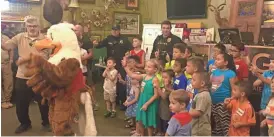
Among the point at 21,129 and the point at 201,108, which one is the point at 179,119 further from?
the point at 21,129

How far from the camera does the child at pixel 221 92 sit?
3057mm

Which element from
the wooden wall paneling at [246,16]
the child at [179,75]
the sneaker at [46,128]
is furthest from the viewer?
the wooden wall paneling at [246,16]

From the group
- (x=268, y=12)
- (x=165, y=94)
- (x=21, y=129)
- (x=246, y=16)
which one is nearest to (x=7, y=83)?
(x=21, y=129)

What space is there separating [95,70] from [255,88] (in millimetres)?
3494

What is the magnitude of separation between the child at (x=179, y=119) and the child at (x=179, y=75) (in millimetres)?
974

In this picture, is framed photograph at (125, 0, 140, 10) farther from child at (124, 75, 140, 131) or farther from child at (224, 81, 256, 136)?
child at (224, 81, 256, 136)

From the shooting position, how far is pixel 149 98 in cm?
→ 329

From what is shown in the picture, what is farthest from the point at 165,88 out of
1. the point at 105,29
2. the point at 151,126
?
the point at 105,29

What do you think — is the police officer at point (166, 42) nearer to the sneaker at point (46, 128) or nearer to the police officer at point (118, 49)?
the police officer at point (118, 49)

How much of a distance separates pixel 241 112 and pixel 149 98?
0.97m

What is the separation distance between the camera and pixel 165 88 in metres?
3.29

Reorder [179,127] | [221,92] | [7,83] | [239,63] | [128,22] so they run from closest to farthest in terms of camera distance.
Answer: [179,127] → [221,92] → [239,63] → [7,83] → [128,22]

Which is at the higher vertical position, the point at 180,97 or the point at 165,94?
the point at 180,97

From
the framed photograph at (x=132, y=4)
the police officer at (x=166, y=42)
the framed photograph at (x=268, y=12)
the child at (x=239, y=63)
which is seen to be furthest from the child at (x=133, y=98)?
the framed photograph at (x=132, y=4)
